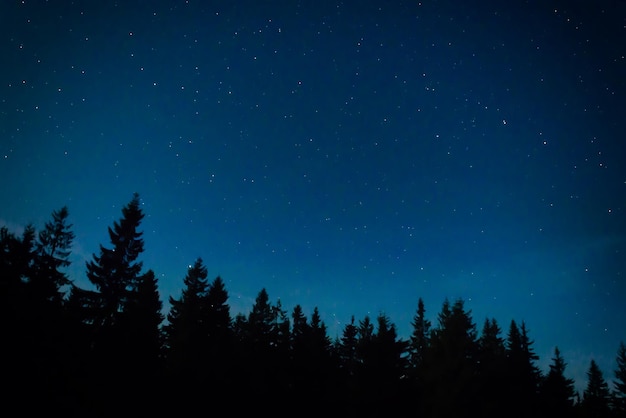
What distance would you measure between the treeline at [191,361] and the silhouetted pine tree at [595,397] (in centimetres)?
752

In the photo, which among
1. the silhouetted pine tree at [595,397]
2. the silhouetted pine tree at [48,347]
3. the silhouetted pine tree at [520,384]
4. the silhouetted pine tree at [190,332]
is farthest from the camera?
the silhouetted pine tree at [595,397]

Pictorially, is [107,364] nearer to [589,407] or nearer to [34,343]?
[34,343]

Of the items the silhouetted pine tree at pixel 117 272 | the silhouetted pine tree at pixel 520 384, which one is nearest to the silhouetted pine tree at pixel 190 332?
the silhouetted pine tree at pixel 117 272

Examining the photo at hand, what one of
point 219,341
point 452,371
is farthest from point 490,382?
point 219,341

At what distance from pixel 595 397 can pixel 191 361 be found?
56.0m

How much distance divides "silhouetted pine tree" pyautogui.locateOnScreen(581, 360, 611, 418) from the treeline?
752cm

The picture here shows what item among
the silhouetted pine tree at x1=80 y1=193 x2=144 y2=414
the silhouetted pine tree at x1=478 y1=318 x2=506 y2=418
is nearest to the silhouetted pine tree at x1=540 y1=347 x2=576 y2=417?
the silhouetted pine tree at x1=478 y1=318 x2=506 y2=418

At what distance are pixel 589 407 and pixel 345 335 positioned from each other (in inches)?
1316

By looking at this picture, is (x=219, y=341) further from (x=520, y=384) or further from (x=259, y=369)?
(x=520, y=384)

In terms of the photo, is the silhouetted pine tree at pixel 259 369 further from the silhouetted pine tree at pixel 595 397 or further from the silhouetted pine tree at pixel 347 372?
the silhouetted pine tree at pixel 595 397

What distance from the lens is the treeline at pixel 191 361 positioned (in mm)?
9539

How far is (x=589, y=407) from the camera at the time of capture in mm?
46469

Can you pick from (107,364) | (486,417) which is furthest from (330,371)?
(107,364)

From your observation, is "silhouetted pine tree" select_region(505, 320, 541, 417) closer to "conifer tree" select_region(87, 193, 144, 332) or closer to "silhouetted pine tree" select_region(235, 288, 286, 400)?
"silhouetted pine tree" select_region(235, 288, 286, 400)
